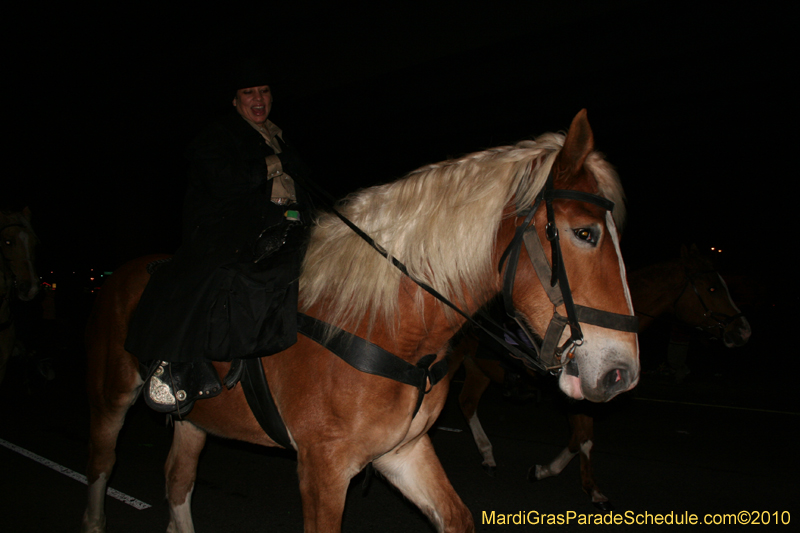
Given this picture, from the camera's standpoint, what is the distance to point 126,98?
1616cm

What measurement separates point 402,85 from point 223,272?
12488mm

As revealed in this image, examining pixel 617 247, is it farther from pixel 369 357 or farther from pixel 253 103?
pixel 253 103

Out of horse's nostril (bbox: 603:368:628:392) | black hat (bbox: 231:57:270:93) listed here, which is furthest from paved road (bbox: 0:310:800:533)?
black hat (bbox: 231:57:270:93)

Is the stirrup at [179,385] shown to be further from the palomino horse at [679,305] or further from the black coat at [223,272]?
the palomino horse at [679,305]

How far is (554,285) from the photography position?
7.03 ft

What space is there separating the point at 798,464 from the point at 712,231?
24.5m

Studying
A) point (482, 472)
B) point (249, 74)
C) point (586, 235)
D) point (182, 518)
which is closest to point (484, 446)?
point (482, 472)

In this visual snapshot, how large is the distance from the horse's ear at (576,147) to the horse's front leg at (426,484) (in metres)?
1.56

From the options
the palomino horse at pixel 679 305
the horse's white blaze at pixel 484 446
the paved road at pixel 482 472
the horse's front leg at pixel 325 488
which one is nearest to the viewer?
A: the horse's front leg at pixel 325 488

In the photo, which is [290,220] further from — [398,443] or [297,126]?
[297,126]

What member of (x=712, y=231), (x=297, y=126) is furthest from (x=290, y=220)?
(x=712, y=231)

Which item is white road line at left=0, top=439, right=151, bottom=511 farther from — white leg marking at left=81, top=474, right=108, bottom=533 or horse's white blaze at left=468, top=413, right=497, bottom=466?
horse's white blaze at left=468, top=413, right=497, bottom=466

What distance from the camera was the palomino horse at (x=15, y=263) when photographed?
19.7ft

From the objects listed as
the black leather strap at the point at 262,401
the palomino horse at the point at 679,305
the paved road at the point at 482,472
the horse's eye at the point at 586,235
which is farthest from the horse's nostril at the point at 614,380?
the palomino horse at the point at 679,305
